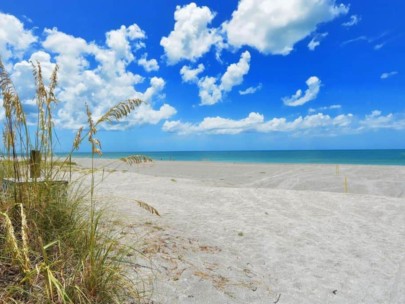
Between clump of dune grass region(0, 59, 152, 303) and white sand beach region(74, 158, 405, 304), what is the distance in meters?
0.56

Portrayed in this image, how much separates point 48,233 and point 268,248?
3459mm

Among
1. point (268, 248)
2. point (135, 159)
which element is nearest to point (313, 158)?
point (268, 248)

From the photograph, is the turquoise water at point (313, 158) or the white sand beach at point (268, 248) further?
the turquoise water at point (313, 158)

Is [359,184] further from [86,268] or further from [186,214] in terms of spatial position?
[86,268]

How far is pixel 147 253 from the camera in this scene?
4180mm

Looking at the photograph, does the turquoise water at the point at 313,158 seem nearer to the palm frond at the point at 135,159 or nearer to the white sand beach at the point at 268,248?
the white sand beach at the point at 268,248

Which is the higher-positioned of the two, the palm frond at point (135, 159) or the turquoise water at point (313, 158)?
the palm frond at point (135, 159)

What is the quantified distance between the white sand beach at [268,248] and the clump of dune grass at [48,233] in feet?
1.83

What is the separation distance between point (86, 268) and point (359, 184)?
17547 mm

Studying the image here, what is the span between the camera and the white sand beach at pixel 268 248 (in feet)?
12.5

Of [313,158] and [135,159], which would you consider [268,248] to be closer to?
[135,159]

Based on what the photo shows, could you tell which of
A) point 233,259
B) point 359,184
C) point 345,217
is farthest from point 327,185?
point 233,259

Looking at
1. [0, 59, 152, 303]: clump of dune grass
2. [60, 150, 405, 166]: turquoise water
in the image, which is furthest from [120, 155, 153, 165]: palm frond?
[60, 150, 405, 166]: turquoise water

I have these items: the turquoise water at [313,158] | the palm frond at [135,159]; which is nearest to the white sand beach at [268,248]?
the palm frond at [135,159]
